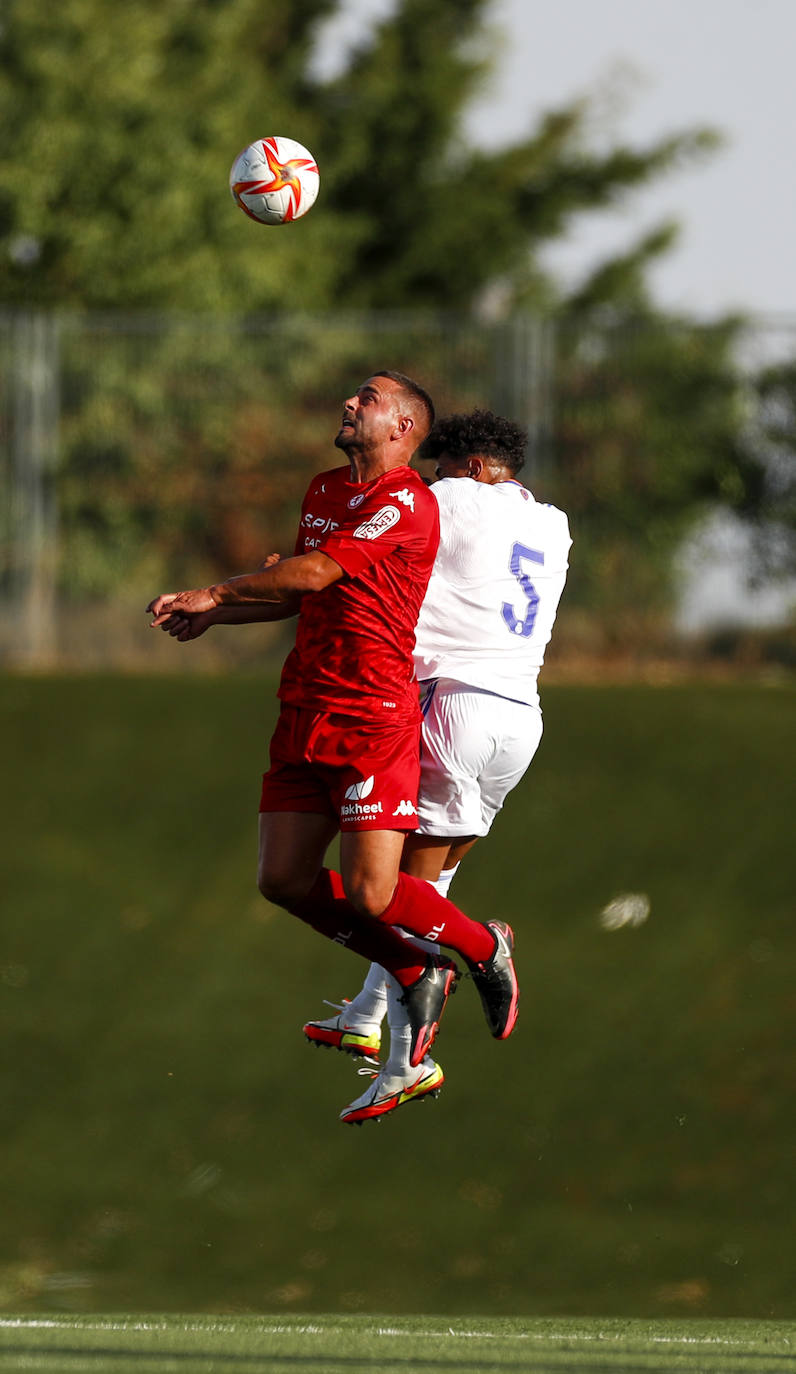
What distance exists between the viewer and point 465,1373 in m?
7.56

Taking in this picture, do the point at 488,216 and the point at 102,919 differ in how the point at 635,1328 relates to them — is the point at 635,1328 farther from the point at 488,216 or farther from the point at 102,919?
the point at 488,216

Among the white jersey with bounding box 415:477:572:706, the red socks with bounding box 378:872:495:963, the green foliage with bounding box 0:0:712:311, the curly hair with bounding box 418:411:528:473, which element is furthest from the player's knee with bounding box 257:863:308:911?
the green foliage with bounding box 0:0:712:311

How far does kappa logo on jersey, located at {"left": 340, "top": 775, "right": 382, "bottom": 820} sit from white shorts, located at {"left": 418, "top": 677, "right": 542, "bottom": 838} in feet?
1.61

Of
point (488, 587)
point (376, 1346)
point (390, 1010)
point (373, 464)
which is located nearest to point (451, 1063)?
point (376, 1346)

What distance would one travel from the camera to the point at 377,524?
266 inches

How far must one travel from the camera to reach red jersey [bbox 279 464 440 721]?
6820mm

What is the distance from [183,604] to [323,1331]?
4.25 meters

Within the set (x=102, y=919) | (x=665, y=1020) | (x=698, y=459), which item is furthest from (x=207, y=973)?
(x=698, y=459)

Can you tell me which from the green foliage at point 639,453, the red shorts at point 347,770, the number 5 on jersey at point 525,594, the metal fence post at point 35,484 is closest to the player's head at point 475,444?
the number 5 on jersey at point 525,594

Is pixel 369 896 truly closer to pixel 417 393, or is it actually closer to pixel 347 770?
pixel 347 770

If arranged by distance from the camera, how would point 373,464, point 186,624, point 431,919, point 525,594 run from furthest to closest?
1. point 525,594
2. point 431,919
3. point 373,464
4. point 186,624

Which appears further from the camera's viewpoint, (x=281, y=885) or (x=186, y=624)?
(x=281, y=885)

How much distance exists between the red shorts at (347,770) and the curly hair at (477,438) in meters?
1.06

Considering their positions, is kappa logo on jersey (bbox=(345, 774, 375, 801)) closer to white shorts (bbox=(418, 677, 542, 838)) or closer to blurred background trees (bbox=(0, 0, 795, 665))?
white shorts (bbox=(418, 677, 542, 838))
